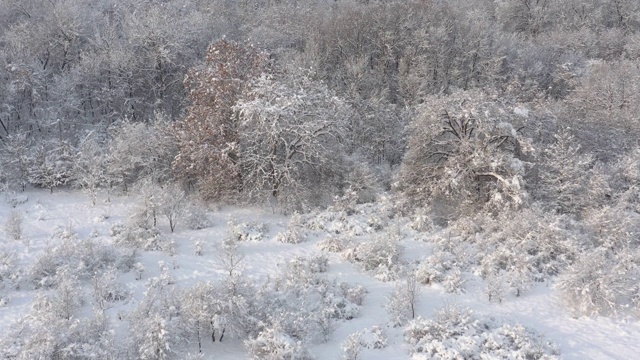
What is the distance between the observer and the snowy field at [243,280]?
12.2 m

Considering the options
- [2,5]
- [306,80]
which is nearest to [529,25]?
[306,80]

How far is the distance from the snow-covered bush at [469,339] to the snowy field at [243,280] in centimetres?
21

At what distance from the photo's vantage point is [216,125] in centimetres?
1958

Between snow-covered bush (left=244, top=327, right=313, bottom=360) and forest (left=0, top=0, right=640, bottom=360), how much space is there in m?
0.06

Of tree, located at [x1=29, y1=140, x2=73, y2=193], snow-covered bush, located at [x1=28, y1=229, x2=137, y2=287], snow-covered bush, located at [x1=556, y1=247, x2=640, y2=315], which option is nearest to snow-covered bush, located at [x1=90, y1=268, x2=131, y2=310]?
snow-covered bush, located at [x1=28, y1=229, x2=137, y2=287]

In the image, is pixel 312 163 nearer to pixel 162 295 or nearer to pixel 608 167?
pixel 162 295

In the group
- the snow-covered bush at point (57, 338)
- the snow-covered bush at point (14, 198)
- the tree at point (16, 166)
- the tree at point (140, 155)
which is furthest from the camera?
the tree at point (16, 166)

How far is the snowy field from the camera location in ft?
40.1

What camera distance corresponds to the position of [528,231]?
53.7 feet

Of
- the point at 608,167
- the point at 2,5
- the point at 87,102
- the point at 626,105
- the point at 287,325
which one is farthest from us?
the point at 2,5

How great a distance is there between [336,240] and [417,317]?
14.3 ft

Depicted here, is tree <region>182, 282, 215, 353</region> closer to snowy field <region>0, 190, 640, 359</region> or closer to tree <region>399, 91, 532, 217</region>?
snowy field <region>0, 190, 640, 359</region>

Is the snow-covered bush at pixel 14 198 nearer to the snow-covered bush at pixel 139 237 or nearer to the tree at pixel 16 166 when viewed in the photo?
the tree at pixel 16 166

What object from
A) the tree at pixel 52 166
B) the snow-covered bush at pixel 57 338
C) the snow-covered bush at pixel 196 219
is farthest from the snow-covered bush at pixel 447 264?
the tree at pixel 52 166
